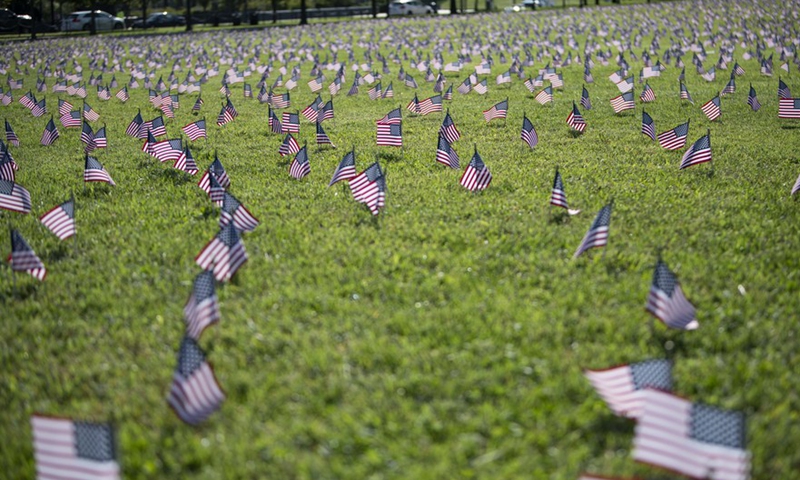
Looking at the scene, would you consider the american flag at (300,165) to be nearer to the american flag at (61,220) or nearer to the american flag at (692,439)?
the american flag at (61,220)

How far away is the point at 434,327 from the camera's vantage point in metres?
5.58

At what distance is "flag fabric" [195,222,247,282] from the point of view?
642 cm

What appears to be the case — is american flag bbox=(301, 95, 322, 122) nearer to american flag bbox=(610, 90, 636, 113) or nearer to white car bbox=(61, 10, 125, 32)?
american flag bbox=(610, 90, 636, 113)

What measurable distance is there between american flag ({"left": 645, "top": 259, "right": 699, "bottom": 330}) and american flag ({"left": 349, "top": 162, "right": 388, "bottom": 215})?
12.6ft

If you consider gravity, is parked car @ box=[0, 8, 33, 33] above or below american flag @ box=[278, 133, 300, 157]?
above

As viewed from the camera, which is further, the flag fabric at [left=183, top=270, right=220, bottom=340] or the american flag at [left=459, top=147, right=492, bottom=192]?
the american flag at [left=459, top=147, right=492, bottom=192]

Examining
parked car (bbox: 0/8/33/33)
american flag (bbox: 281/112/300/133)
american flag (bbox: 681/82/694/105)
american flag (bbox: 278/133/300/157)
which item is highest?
parked car (bbox: 0/8/33/33)

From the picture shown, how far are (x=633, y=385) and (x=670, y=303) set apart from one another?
3.74 ft

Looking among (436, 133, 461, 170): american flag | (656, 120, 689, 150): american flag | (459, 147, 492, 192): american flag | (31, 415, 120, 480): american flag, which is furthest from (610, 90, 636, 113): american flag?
(31, 415, 120, 480): american flag

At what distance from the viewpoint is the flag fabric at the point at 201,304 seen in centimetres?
520

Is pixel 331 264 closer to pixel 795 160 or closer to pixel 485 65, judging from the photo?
pixel 795 160

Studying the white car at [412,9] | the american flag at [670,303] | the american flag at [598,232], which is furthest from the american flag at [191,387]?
the white car at [412,9]

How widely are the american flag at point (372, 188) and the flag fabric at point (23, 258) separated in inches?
139

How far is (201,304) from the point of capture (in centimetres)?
521
